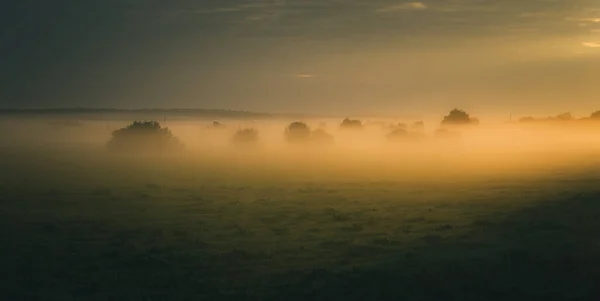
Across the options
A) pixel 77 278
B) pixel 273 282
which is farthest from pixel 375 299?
pixel 77 278

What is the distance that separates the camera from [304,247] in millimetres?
36219

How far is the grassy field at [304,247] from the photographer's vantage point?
92.3 ft

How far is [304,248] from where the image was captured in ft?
118

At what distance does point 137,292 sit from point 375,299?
9587 millimetres

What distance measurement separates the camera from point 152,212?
53688 mm

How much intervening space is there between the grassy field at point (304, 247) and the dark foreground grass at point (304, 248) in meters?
0.08

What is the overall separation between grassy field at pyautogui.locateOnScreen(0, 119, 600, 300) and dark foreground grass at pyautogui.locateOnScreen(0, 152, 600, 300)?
3.1 inches

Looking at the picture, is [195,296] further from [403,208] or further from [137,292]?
[403,208]

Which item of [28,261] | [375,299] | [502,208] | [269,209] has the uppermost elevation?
[269,209]

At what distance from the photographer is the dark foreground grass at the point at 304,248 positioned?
28125 millimetres

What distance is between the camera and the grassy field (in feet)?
92.3

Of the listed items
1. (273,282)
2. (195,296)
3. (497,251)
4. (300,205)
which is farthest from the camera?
(300,205)

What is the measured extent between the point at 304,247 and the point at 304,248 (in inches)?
11.1

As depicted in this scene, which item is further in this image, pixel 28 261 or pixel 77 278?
pixel 28 261
